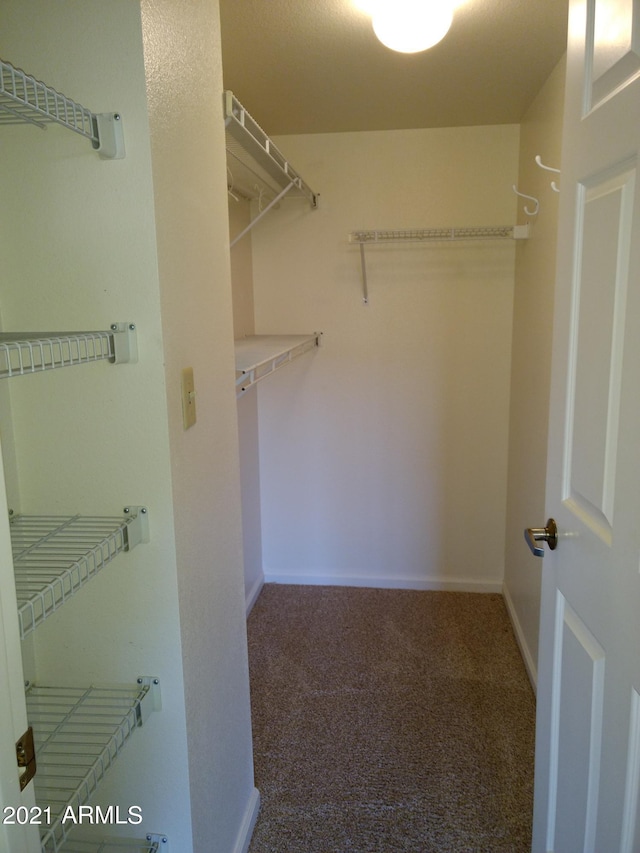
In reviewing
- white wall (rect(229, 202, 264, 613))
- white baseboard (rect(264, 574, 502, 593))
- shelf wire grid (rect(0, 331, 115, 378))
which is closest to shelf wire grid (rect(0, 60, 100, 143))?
shelf wire grid (rect(0, 331, 115, 378))

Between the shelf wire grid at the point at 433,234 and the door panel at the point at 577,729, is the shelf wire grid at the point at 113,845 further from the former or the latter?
the shelf wire grid at the point at 433,234

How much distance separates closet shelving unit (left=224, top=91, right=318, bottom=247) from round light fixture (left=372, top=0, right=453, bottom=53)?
0.44 m

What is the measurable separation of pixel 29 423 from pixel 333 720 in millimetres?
1642

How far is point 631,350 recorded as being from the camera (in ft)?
3.02

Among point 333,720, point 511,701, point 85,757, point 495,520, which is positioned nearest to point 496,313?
point 495,520

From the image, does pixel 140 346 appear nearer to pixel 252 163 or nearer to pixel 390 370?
pixel 252 163

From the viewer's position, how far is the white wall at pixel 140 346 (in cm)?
108

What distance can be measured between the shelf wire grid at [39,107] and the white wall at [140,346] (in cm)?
5

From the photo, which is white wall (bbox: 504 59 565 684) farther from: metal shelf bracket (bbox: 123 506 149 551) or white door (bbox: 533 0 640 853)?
metal shelf bracket (bbox: 123 506 149 551)

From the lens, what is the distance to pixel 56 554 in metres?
1.10

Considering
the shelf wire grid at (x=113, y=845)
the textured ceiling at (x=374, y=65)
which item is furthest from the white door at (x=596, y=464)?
the shelf wire grid at (x=113, y=845)

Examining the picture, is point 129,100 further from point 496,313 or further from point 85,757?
point 496,313

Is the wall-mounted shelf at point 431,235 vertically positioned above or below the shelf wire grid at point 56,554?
above

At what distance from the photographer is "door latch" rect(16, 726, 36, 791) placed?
2.29 feet
